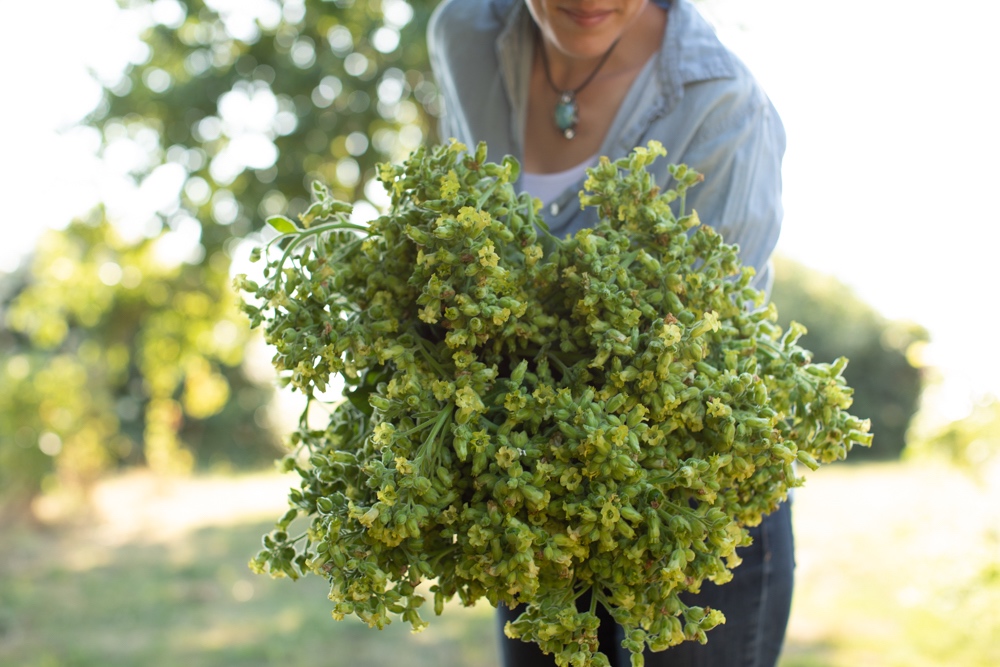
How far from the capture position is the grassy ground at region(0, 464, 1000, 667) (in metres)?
3.91

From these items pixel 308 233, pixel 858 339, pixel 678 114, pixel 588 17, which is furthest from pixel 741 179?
pixel 858 339

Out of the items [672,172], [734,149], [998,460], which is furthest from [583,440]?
[998,460]

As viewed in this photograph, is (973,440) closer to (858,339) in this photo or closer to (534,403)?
(534,403)

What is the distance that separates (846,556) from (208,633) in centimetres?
389

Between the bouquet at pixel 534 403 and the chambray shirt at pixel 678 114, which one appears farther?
the chambray shirt at pixel 678 114

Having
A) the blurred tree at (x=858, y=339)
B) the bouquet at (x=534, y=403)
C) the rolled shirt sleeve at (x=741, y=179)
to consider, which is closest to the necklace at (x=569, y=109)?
the rolled shirt sleeve at (x=741, y=179)

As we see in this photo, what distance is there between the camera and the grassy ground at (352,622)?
154 inches

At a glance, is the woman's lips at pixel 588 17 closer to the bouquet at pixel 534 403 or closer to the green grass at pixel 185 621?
the bouquet at pixel 534 403

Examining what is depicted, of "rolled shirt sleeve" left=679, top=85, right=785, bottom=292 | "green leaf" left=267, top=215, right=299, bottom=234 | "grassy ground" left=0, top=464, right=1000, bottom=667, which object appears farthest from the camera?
"grassy ground" left=0, top=464, right=1000, bottom=667

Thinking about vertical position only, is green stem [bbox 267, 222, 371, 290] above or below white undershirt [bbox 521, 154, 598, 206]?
below

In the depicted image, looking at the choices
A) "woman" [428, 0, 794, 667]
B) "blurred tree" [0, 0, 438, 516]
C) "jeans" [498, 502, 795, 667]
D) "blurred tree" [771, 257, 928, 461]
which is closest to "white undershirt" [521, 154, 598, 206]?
"woman" [428, 0, 794, 667]

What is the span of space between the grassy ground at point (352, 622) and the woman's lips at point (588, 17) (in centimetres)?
320

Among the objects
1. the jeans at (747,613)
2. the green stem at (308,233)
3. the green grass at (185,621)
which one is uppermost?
the green grass at (185,621)

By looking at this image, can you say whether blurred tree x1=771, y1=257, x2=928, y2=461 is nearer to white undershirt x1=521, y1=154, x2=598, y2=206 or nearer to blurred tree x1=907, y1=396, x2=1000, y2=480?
blurred tree x1=907, y1=396, x2=1000, y2=480
